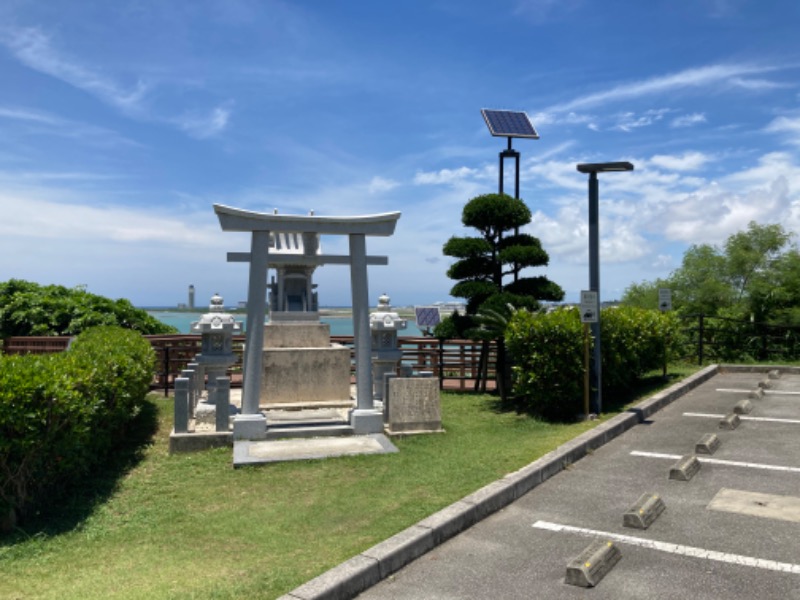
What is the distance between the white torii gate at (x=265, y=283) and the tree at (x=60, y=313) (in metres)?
10.5

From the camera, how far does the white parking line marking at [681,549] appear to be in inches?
179

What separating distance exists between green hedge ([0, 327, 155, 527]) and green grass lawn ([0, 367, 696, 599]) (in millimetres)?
342

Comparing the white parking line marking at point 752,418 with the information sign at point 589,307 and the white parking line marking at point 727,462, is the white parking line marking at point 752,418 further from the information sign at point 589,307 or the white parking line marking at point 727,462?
the white parking line marking at point 727,462

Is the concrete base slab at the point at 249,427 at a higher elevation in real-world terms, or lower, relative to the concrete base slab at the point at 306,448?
higher

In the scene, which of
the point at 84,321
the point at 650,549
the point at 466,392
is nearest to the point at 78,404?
the point at 650,549

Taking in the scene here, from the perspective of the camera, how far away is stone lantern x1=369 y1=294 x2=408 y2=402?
1230 cm

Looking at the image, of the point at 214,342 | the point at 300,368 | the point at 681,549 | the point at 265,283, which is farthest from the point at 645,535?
the point at 214,342

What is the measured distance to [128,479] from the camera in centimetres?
739

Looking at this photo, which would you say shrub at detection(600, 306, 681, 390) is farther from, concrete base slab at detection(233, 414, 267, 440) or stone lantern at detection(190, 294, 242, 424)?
stone lantern at detection(190, 294, 242, 424)

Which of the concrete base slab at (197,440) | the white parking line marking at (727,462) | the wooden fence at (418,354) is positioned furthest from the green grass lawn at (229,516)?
the wooden fence at (418,354)

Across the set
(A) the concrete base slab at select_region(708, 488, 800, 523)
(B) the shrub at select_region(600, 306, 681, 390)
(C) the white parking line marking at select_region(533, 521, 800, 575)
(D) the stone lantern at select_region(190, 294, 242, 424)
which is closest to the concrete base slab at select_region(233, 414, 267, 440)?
(D) the stone lantern at select_region(190, 294, 242, 424)

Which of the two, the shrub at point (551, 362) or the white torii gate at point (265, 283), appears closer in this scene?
the white torii gate at point (265, 283)

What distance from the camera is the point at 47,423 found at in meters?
5.66

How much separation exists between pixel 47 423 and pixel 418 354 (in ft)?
33.8
